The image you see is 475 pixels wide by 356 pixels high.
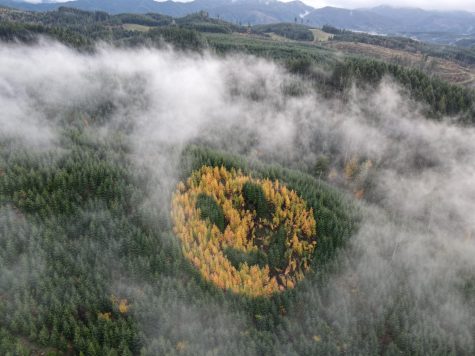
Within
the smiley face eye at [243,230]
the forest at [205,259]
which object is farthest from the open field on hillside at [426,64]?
the smiley face eye at [243,230]

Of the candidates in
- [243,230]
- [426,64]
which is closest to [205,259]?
[243,230]

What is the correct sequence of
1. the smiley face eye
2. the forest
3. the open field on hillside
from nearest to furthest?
1. the forest
2. the smiley face eye
3. the open field on hillside

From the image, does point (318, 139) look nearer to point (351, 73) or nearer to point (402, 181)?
point (402, 181)

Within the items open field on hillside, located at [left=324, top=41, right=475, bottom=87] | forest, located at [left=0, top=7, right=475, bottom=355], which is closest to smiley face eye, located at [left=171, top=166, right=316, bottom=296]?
forest, located at [left=0, top=7, right=475, bottom=355]

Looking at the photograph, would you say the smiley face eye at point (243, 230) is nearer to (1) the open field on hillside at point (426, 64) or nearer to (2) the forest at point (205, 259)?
(2) the forest at point (205, 259)

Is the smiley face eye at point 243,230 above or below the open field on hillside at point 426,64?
below

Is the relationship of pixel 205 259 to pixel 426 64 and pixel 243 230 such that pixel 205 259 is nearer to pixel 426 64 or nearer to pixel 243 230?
pixel 243 230

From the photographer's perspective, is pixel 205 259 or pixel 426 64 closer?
pixel 205 259

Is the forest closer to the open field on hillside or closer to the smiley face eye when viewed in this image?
the smiley face eye
